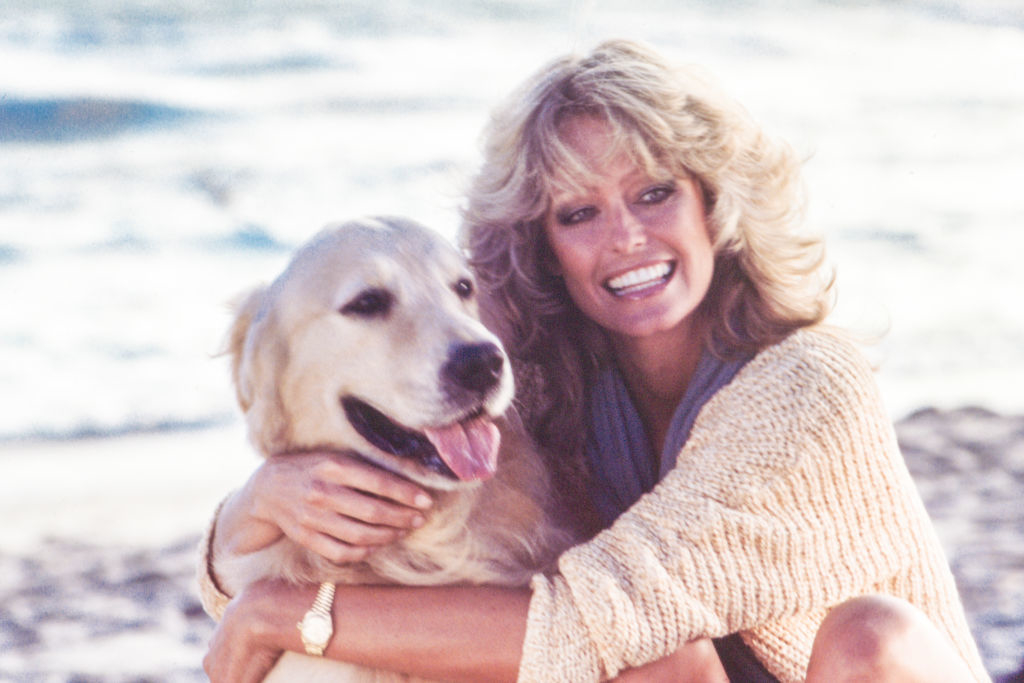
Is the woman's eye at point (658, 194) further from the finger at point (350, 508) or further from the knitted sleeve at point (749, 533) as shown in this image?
the finger at point (350, 508)

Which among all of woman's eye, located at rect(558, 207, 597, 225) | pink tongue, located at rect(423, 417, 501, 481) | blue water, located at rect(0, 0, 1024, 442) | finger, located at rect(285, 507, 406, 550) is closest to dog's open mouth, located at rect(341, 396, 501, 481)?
pink tongue, located at rect(423, 417, 501, 481)

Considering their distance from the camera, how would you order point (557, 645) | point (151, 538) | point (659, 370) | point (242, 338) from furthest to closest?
point (151, 538)
point (659, 370)
point (242, 338)
point (557, 645)

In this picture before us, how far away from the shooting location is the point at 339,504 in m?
2.00

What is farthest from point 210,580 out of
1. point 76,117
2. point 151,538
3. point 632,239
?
point 76,117

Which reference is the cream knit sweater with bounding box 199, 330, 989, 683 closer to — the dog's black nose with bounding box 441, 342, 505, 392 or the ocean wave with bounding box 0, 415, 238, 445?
the dog's black nose with bounding box 441, 342, 505, 392

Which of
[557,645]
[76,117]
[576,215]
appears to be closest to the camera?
[557,645]

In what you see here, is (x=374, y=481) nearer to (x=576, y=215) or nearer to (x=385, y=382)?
(x=385, y=382)

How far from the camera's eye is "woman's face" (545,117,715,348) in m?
2.34

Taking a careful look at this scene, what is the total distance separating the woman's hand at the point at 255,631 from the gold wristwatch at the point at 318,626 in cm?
2

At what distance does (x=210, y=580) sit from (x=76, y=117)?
1002cm

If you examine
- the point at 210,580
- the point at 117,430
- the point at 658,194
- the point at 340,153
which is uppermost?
the point at 658,194

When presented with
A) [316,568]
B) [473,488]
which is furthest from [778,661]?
[316,568]

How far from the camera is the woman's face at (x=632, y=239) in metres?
2.34

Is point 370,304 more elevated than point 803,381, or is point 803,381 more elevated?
point 370,304
